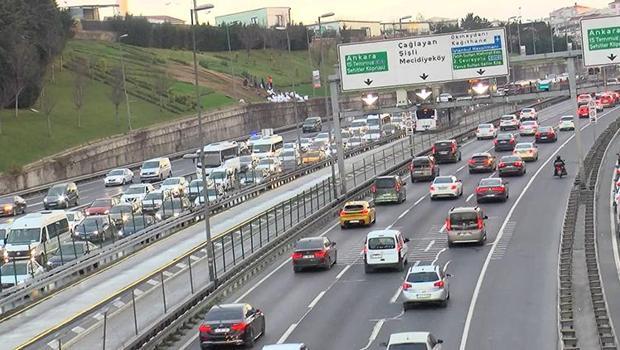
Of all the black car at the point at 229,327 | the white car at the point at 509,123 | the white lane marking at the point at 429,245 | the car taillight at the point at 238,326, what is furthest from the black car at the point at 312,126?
the car taillight at the point at 238,326

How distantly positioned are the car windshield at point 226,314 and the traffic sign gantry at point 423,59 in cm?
3005

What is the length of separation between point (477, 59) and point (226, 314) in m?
31.4

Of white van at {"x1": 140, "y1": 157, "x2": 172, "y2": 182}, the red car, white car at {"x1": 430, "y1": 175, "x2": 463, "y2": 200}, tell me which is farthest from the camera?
white van at {"x1": 140, "y1": 157, "x2": 172, "y2": 182}

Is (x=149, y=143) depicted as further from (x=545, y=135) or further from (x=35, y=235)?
(x=35, y=235)

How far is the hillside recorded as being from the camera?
86875 mm

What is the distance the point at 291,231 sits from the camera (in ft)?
150

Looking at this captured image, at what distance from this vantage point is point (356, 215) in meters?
47.6

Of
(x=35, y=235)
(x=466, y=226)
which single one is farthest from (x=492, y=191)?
(x=35, y=235)

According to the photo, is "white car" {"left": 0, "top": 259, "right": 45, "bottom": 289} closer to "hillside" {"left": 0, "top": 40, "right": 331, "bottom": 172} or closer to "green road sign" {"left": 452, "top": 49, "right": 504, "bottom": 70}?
"green road sign" {"left": 452, "top": 49, "right": 504, "bottom": 70}

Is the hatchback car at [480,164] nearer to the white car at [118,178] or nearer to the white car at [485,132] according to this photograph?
the white car at [485,132]

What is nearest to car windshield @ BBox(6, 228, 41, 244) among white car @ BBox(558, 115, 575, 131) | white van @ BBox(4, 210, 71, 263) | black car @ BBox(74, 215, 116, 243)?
white van @ BBox(4, 210, 71, 263)

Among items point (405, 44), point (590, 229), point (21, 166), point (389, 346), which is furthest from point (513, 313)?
point (21, 166)

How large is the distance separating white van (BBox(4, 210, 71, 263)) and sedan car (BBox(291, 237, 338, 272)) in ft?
34.0

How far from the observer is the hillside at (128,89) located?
86875mm
